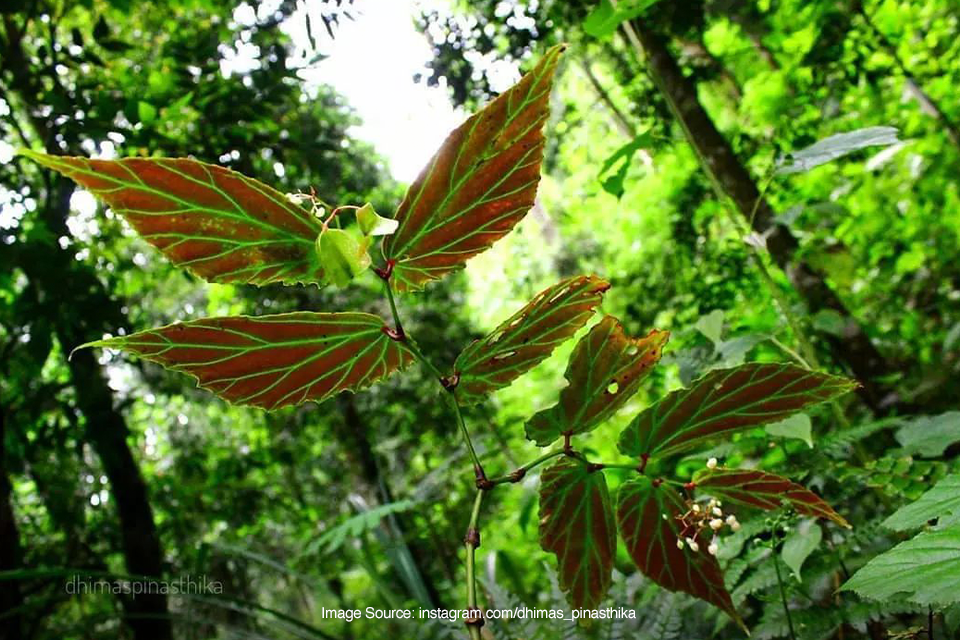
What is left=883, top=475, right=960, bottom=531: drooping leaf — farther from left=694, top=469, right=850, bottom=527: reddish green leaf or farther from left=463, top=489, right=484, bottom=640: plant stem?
left=463, top=489, right=484, bottom=640: plant stem

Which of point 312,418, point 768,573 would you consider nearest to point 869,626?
point 768,573

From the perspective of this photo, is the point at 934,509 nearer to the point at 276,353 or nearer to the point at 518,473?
the point at 518,473

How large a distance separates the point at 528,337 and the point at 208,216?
0.21 m

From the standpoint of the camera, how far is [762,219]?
174cm

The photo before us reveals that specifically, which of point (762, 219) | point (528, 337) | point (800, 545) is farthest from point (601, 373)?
point (762, 219)

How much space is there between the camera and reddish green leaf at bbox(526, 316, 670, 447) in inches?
19.5

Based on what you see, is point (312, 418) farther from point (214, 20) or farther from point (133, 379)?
point (214, 20)

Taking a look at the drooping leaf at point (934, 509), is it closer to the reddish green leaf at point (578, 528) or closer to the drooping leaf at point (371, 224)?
the reddish green leaf at point (578, 528)

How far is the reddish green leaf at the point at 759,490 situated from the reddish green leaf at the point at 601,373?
0.36 feet

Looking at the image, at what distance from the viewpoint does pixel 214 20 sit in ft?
11.0

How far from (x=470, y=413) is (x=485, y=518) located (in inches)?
30.6

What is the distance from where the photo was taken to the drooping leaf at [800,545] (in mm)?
720

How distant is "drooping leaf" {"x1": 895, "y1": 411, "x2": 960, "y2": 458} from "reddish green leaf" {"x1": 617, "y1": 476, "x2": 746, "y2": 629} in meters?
0.39

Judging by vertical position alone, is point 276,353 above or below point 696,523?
above
